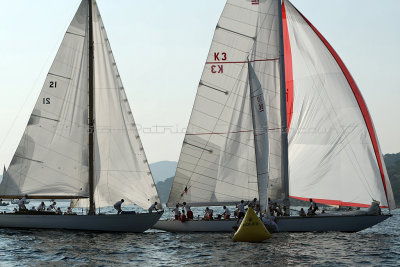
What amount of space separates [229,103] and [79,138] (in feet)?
30.9

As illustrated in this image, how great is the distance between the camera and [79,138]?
119 ft

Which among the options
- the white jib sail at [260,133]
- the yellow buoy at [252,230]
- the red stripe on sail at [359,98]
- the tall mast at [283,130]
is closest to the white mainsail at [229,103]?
the tall mast at [283,130]

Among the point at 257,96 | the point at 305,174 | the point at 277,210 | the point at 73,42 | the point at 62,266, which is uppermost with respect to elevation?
the point at 73,42

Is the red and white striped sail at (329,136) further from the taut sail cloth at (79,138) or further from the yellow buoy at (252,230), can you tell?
the taut sail cloth at (79,138)

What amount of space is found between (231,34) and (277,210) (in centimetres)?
1107

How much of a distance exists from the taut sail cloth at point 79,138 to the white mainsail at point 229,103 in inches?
124

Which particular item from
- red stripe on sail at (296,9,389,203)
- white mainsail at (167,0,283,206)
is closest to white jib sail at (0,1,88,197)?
white mainsail at (167,0,283,206)

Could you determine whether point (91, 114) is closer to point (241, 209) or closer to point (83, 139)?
point (83, 139)

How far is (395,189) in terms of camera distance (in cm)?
17175

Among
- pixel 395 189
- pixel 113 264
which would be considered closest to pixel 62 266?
pixel 113 264

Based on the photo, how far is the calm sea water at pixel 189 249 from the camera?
25625 millimetres

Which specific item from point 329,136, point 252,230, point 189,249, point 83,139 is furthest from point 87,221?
point 329,136

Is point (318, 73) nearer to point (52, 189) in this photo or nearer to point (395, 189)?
point (52, 189)

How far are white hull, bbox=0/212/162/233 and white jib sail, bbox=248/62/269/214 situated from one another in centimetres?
609
